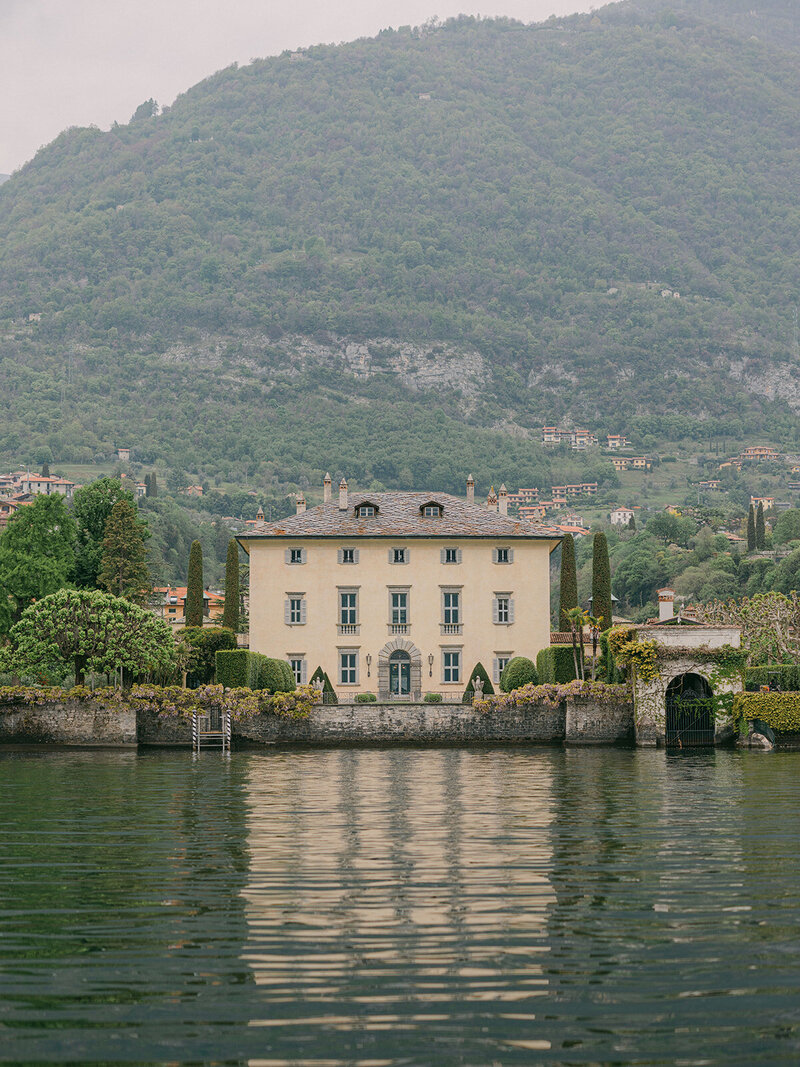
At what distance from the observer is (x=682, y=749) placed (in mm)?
53031

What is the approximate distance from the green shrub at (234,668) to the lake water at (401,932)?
25871 mm

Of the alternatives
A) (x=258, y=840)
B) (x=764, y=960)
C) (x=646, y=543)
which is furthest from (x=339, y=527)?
(x=646, y=543)

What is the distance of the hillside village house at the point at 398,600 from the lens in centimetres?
6850

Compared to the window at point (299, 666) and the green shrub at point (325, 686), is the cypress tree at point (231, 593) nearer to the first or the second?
the window at point (299, 666)

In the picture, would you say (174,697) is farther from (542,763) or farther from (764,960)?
(764,960)

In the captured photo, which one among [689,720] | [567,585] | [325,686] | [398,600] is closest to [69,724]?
[325,686]

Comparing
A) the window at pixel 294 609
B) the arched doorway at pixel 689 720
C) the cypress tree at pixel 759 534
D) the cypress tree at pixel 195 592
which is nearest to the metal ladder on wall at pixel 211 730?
the window at pixel 294 609

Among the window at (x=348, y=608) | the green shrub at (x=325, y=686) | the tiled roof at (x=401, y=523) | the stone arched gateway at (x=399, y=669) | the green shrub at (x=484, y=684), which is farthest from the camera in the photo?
the stone arched gateway at (x=399, y=669)

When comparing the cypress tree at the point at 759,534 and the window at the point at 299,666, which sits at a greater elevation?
the cypress tree at the point at 759,534

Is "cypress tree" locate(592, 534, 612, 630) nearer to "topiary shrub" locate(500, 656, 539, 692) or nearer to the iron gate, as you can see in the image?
"topiary shrub" locate(500, 656, 539, 692)

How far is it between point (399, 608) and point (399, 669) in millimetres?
3084

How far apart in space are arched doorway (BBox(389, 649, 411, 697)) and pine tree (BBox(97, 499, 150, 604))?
588 inches

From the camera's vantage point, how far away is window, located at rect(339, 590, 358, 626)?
6875 cm

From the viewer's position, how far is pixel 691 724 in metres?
54.4
